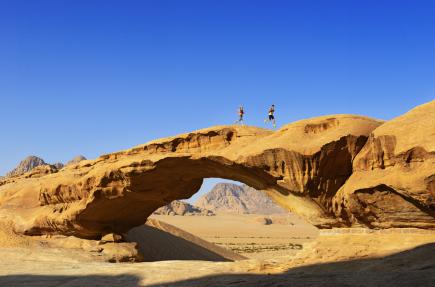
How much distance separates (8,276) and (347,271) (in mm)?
9535

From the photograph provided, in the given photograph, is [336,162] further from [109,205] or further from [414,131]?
[109,205]

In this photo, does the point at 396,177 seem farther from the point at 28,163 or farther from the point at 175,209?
the point at 28,163

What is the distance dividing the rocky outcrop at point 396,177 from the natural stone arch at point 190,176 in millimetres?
681

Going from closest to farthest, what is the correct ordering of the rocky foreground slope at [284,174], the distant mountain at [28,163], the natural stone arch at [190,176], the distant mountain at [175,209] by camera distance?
the rocky foreground slope at [284,174]
the natural stone arch at [190,176]
the distant mountain at [175,209]
the distant mountain at [28,163]

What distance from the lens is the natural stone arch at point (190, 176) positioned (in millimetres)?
13508

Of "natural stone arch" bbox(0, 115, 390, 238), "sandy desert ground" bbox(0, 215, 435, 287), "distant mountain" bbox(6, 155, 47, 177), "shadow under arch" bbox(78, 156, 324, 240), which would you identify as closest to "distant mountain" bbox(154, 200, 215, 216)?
"distant mountain" bbox(6, 155, 47, 177)

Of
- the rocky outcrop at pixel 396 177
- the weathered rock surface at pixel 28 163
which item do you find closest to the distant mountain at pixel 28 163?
the weathered rock surface at pixel 28 163

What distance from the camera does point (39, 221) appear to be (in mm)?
21406

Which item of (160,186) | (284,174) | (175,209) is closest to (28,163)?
(175,209)

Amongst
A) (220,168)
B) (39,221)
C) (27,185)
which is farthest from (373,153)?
(27,185)

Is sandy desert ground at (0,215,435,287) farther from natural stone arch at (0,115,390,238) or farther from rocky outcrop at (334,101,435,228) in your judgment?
natural stone arch at (0,115,390,238)

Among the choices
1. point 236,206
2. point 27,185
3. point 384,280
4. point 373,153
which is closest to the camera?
point 384,280

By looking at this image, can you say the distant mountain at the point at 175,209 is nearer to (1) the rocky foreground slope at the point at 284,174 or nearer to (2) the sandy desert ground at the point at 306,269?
(1) the rocky foreground slope at the point at 284,174

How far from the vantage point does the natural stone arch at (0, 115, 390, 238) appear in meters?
13.5
